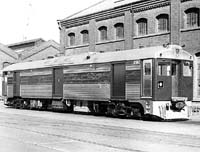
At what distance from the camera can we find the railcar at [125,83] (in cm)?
1845

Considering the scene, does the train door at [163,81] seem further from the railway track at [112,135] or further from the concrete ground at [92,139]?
the concrete ground at [92,139]

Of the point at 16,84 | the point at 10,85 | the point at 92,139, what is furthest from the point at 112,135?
the point at 10,85

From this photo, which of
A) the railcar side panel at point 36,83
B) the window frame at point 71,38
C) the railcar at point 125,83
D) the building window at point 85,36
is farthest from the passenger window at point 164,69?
the window frame at point 71,38

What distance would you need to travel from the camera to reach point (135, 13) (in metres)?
30.0

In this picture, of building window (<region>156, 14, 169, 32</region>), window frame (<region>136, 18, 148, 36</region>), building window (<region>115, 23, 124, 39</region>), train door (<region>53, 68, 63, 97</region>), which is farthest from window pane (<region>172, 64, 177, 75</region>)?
building window (<region>115, 23, 124, 39</region>)

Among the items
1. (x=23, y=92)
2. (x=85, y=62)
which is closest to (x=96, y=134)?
(x=85, y=62)

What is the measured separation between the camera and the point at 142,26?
2988 centimetres

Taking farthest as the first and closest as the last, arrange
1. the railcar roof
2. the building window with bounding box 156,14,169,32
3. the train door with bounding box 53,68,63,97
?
the building window with bounding box 156,14,169,32 < the train door with bounding box 53,68,63,97 < the railcar roof

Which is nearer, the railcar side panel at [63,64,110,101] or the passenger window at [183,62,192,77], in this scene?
the passenger window at [183,62,192,77]

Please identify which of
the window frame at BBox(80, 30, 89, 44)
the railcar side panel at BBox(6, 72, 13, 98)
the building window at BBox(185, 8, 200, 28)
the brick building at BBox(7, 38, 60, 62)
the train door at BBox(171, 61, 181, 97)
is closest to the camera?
the train door at BBox(171, 61, 181, 97)

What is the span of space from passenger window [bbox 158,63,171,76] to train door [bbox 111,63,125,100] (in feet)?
6.82

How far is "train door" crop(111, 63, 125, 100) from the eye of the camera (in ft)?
65.0

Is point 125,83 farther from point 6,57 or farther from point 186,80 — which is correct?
point 6,57

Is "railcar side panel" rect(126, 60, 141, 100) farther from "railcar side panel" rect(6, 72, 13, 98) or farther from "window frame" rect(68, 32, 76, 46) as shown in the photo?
"window frame" rect(68, 32, 76, 46)
